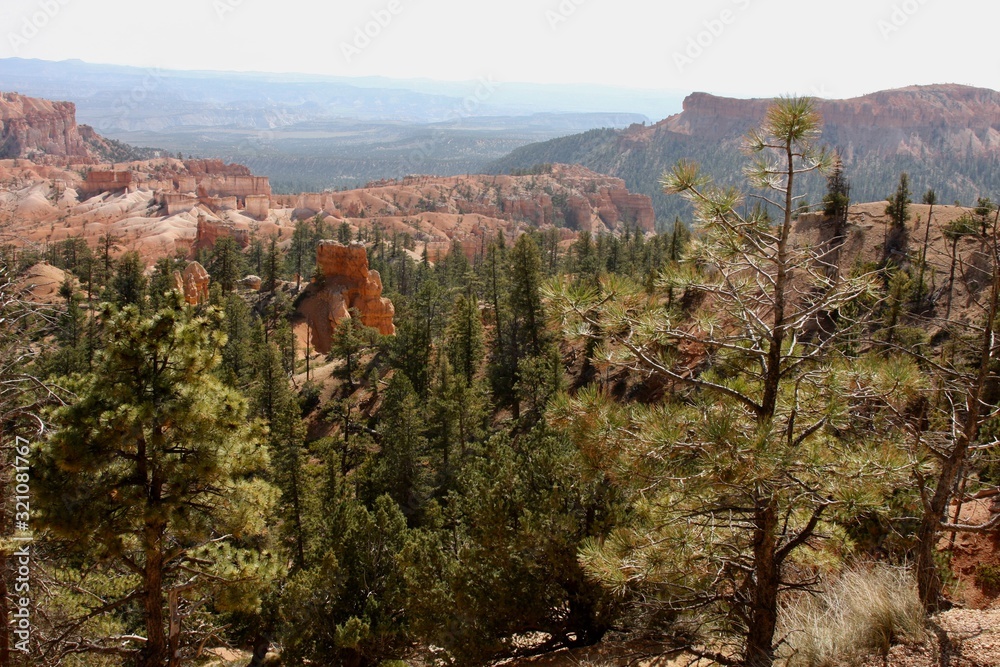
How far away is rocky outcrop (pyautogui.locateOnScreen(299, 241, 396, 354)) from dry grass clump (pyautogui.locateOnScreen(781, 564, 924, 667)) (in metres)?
45.2

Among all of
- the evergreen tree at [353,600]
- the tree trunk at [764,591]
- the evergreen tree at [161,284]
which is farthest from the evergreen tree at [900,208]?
the evergreen tree at [161,284]

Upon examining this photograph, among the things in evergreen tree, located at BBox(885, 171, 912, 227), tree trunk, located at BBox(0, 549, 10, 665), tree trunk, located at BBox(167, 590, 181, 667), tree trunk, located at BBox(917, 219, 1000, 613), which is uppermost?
evergreen tree, located at BBox(885, 171, 912, 227)

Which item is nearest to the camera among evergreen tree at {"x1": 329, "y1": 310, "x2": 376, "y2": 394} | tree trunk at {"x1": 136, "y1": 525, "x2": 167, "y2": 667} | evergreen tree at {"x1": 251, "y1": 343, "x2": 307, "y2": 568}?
tree trunk at {"x1": 136, "y1": 525, "x2": 167, "y2": 667}

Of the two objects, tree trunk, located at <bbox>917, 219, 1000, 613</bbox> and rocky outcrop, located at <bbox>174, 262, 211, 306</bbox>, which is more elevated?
tree trunk, located at <bbox>917, 219, 1000, 613</bbox>

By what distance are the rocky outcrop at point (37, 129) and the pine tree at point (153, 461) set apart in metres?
204

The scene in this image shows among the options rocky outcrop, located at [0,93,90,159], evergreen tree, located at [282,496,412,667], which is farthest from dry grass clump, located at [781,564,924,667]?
rocky outcrop, located at [0,93,90,159]

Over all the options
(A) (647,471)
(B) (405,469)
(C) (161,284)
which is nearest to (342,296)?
(C) (161,284)

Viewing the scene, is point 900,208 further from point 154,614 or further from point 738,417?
point 154,614

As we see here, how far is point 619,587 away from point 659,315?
8.98ft

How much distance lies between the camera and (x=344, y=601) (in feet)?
55.6

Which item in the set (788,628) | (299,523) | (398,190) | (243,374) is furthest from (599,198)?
(788,628)

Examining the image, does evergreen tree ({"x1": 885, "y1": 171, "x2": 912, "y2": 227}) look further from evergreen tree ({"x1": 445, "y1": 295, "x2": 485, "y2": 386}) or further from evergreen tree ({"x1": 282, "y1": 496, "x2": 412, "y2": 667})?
evergreen tree ({"x1": 282, "y1": 496, "x2": 412, "y2": 667})

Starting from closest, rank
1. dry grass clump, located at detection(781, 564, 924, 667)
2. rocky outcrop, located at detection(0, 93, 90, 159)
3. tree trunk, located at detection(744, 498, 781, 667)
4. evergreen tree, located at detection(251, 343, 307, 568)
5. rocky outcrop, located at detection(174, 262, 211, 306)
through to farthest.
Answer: dry grass clump, located at detection(781, 564, 924, 667), tree trunk, located at detection(744, 498, 781, 667), evergreen tree, located at detection(251, 343, 307, 568), rocky outcrop, located at detection(174, 262, 211, 306), rocky outcrop, located at detection(0, 93, 90, 159)

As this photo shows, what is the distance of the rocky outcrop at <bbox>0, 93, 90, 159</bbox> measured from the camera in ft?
586
